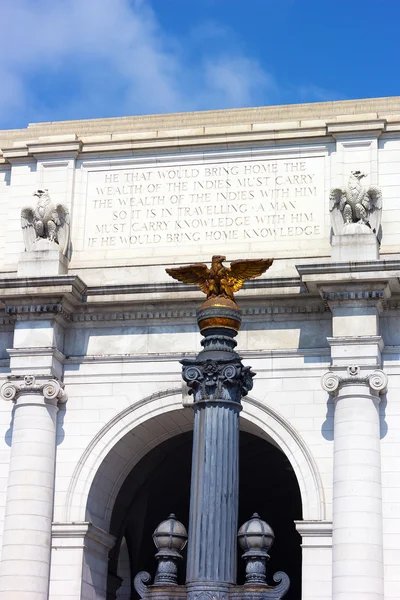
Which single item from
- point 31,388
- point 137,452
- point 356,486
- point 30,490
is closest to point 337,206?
point 356,486

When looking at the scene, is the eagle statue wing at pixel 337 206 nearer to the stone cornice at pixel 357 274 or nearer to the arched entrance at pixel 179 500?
the stone cornice at pixel 357 274

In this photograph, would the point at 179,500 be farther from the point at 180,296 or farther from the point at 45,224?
the point at 45,224

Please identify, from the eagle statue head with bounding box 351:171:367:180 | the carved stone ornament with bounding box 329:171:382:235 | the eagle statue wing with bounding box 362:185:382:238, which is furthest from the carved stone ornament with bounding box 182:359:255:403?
the eagle statue head with bounding box 351:171:367:180

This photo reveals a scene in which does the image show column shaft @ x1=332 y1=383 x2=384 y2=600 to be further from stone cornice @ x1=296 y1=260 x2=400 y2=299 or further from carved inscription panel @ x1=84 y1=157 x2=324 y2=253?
carved inscription panel @ x1=84 y1=157 x2=324 y2=253

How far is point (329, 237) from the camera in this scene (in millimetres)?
26734

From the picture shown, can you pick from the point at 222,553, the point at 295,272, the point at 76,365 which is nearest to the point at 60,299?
the point at 76,365

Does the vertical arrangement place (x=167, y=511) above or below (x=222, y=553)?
above

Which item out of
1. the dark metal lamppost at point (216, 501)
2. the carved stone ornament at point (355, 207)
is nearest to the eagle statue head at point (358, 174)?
the carved stone ornament at point (355, 207)

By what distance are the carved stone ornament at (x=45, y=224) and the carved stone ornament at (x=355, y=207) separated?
6.01 m

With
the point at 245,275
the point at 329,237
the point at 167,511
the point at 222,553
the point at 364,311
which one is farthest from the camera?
the point at 167,511

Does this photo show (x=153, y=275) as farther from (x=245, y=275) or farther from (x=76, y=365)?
(x=245, y=275)

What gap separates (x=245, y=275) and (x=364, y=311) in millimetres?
8203

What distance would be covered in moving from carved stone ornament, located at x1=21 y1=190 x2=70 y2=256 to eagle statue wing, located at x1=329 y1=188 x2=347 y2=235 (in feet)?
19.7

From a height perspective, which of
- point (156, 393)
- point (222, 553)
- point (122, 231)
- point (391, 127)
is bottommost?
point (222, 553)
